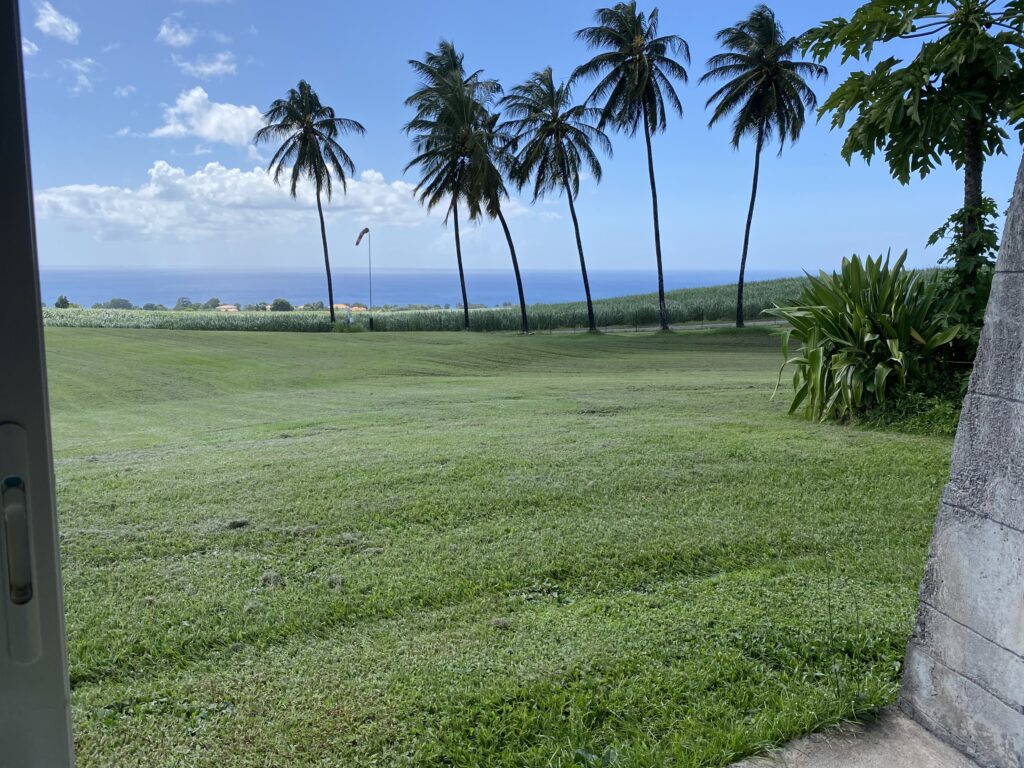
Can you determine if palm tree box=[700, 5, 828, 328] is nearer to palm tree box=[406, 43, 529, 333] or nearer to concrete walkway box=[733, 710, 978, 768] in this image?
palm tree box=[406, 43, 529, 333]

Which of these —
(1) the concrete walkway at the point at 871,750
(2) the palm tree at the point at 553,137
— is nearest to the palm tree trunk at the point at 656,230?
(2) the palm tree at the point at 553,137

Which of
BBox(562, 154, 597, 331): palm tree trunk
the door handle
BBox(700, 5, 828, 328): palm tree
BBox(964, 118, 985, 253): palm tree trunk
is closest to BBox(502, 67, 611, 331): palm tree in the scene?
BBox(562, 154, 597, 331): palm tree trunk

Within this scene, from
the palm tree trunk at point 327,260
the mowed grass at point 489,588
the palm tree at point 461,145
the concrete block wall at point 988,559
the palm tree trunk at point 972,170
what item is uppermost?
the palm tree at point 461,145

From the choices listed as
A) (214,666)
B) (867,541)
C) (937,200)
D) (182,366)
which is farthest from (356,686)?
(182,366)

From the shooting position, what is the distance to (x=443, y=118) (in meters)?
20.2

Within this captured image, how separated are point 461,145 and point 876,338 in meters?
17.2

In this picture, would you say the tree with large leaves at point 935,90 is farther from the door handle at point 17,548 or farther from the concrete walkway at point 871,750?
the door handle at point 17,548

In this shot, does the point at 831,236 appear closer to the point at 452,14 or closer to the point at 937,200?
the point at 937,200

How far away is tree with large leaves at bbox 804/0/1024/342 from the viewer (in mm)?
3988

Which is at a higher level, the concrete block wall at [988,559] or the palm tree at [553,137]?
the palm tree at [553,137]

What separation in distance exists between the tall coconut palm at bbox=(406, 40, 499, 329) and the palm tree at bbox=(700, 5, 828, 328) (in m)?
6.26

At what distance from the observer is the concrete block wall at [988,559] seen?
1271 mm

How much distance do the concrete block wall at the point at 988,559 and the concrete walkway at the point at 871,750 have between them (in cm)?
4

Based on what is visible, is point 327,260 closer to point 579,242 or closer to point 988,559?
point 579,242
